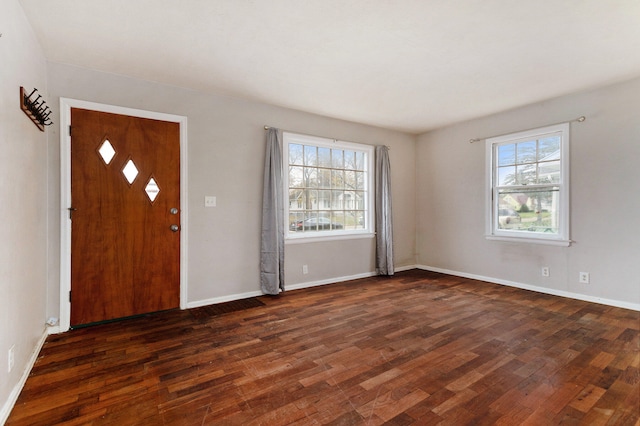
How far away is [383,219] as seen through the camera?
4.95 metres

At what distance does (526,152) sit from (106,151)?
505cm

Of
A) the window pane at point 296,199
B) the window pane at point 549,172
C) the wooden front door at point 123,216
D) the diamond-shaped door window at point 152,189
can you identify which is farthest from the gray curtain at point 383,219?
the diamond-shaped door window at point 152,189

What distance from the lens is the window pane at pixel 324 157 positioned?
4.52m

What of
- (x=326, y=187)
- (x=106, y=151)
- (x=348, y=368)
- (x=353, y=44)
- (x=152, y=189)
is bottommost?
(x=348, y=368)

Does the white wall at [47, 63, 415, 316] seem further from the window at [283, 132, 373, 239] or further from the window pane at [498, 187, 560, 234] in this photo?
the window pane at [498, 187, 560, 234]

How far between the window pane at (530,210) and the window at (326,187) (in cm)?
193

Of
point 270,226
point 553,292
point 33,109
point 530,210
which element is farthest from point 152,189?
point 553,292

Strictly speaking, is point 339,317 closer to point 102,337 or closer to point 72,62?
point 102,337

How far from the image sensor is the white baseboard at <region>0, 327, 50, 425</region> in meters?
1.61

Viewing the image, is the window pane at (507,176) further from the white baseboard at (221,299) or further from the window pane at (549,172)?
the white baseboard at (221,299)

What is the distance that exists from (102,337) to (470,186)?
4945 millimetres

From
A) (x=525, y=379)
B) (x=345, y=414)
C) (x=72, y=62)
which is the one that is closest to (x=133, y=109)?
(x=72, y=62)

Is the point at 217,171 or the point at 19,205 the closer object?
the point at 19,205

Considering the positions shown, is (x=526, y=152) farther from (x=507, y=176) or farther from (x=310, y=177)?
(x=310, y=177)
